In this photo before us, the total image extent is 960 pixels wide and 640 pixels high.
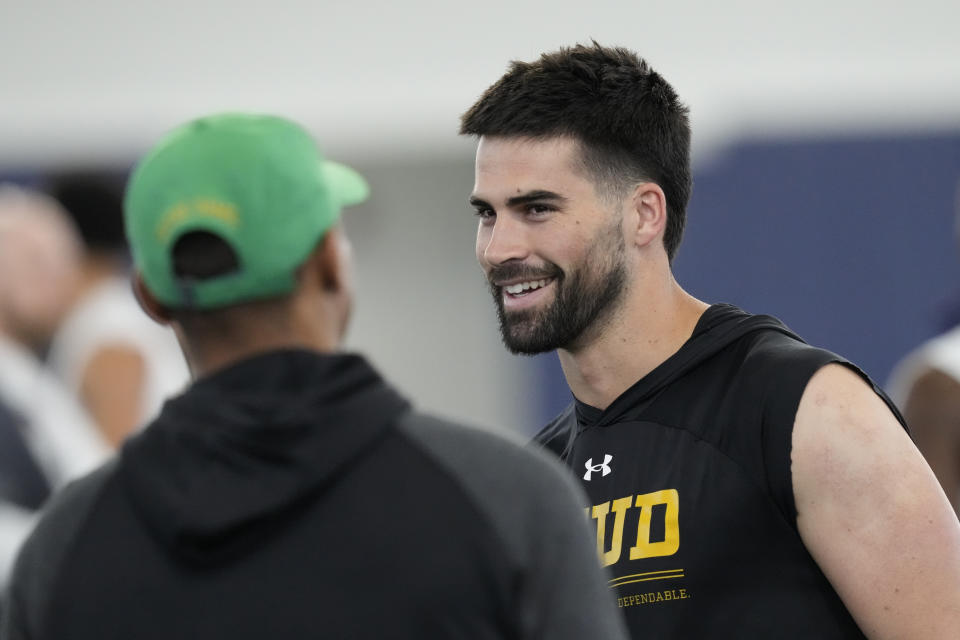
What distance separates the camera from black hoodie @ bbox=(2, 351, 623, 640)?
5.38 ft

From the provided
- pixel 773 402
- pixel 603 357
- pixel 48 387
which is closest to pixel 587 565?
pixel 773 402

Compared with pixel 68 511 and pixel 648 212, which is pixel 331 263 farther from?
pixel 648 212

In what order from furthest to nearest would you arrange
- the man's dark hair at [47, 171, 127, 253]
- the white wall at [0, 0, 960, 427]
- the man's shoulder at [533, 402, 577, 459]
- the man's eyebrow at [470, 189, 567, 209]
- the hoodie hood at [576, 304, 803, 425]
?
the white wall at [0, 0, 960, 427], the man's dark hair at [47, 171, 127, 253], the man's shoulder at [533, 402, 577, 459], the man's eyebrow at [470, 189, 567, 209], the hoodie hood at [576, 304, 803, 425]

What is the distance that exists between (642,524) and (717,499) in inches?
5.9

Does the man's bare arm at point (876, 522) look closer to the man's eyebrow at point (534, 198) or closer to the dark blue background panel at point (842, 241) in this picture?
the man's eyebrow at point (534, 198)

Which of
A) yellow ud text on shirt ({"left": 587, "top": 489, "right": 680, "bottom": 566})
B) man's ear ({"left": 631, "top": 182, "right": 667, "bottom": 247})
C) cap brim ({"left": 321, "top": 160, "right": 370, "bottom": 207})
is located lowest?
yellow ud text on shirt ({"left": 587, "top": 489, "right": 680, "bottom": 566})

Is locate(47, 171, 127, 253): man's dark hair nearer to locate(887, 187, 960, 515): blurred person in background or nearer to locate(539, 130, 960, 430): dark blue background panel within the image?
locate(887, 187, 960, 515): blurred person in background

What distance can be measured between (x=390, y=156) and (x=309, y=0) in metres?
1.13

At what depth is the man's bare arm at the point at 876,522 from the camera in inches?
90.0

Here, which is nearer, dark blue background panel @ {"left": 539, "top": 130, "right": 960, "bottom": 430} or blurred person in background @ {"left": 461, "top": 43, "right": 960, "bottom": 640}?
blurred person in background @ {"left": 461, "top": 43, "right": 960, "bottom": 640}

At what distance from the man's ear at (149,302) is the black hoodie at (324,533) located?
15 cm

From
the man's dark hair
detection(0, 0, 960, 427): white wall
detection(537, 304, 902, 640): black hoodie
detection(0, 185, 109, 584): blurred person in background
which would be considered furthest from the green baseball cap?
detection(0, 0, 960, 427): white wall

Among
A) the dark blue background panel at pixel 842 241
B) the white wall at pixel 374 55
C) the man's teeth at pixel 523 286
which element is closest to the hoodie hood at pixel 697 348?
the man's teeth at pixel 523 286

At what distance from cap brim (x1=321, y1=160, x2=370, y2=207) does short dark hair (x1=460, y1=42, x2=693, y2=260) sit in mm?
1033
